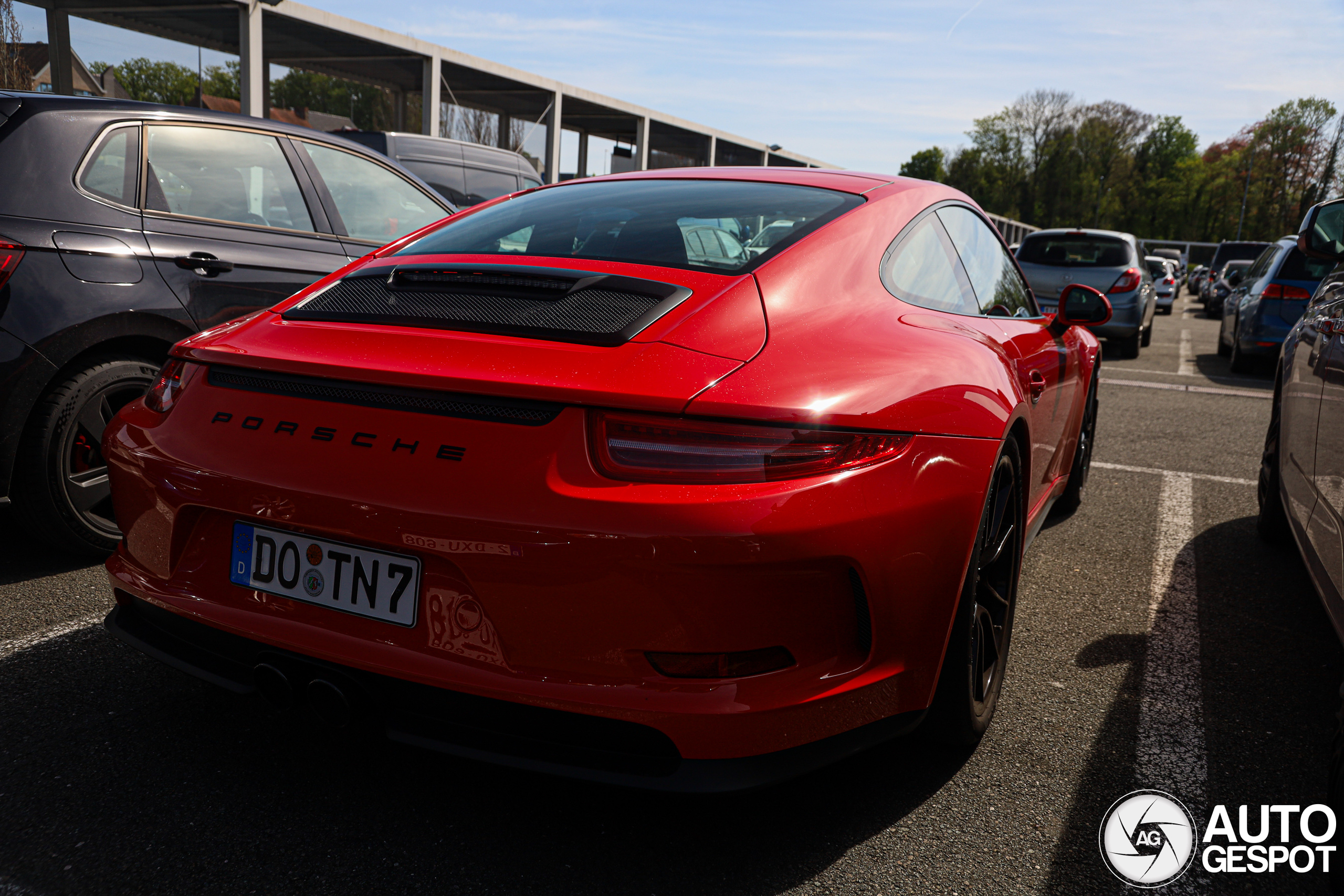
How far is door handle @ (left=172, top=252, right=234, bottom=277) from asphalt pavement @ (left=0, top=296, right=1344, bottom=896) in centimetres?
120

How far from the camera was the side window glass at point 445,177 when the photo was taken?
1252 centimetres

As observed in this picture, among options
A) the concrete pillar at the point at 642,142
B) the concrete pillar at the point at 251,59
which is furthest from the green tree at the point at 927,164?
the concrete pillar at the point at 251,59

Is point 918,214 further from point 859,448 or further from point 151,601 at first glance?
point 151,601

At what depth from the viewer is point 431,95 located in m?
21.0

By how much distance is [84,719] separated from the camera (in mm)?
2385

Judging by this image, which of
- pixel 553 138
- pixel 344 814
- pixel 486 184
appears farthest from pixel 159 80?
pixel 344 814

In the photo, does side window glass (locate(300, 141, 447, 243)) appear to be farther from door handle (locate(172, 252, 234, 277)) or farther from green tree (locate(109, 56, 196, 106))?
green tree (locate(109, 56, 196, 106))

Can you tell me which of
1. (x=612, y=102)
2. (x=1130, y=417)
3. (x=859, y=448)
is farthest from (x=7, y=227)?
(x=612, y=102)

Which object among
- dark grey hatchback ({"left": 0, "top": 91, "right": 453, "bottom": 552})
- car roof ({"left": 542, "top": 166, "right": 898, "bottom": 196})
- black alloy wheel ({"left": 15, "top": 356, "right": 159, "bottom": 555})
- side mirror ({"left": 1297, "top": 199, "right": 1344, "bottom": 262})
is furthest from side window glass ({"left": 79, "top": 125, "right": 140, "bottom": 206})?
side mirror ({"left": 1297, "top": 199, "right": 1344, "bottom": 262})

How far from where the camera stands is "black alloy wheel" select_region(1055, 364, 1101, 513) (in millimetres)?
4516

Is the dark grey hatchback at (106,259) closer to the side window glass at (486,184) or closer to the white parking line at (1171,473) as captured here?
the white parking line at (1171,473)

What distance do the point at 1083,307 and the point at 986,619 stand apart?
60.7 inches
